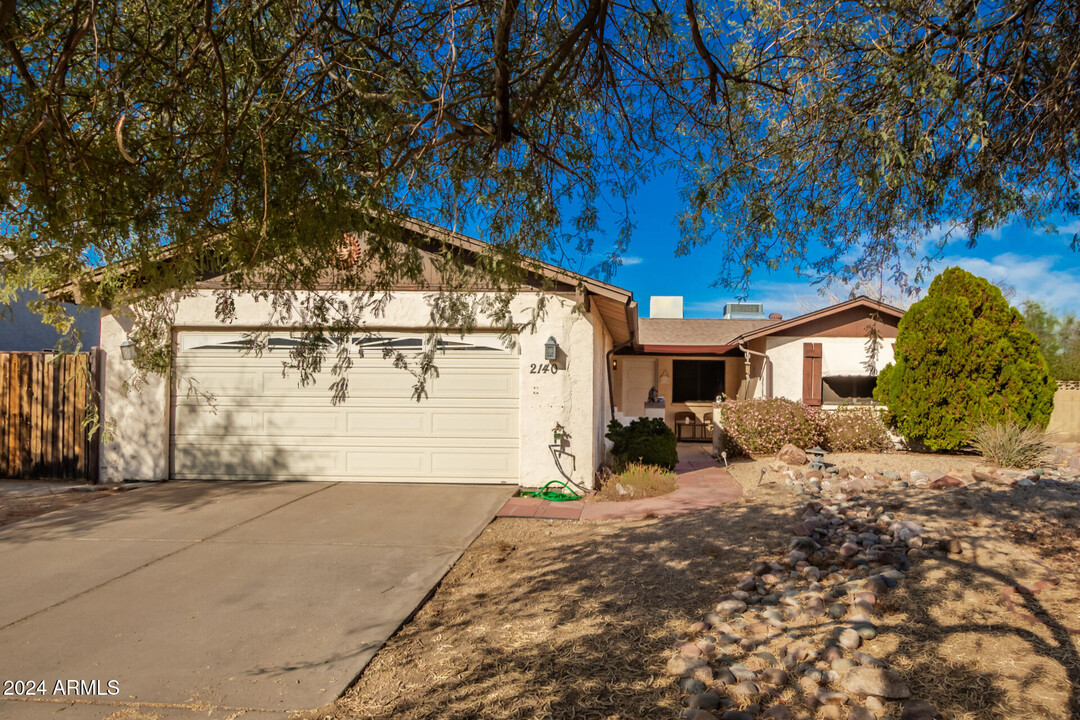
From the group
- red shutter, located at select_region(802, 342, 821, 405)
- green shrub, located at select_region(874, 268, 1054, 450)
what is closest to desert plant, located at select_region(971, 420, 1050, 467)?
green shrub, located at select_region(874, 268, 1054, 450)

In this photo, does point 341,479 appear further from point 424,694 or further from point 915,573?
point 915,573

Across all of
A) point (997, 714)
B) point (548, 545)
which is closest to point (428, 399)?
point (548, 545)

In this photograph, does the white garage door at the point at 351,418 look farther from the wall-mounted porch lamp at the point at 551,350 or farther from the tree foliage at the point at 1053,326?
the tree foliage at the point at 1053,326

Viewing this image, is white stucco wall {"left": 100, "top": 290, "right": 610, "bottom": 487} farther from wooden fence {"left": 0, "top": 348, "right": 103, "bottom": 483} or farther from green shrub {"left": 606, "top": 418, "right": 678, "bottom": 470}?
green shrub {"left": 606, "top": 418, "right": 678, "bottom": 470}

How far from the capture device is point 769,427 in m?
12.8

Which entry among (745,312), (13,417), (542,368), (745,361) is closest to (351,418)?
(542,368)

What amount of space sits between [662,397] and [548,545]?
12.7 metres

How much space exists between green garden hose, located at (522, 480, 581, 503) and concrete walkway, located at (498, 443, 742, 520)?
0.60 ft

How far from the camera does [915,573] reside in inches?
198

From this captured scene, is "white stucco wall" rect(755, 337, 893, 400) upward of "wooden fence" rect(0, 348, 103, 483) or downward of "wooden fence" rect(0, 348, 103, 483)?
upward

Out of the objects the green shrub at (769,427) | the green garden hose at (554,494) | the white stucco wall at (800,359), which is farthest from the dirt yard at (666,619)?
the white stucco wall at (800,359)

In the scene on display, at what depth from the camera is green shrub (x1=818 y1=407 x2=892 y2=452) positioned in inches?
506

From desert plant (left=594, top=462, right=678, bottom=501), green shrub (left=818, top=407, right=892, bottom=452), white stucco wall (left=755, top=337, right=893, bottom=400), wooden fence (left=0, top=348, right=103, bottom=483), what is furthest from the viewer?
white stucco wall (left=755, top=337, right=893, bottom=400)

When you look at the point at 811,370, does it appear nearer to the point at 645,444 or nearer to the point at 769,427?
the point at 769,427
